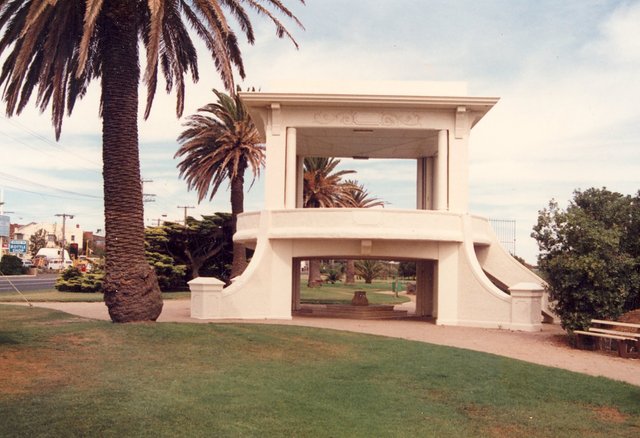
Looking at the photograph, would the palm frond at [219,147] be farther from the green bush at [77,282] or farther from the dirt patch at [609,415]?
the dirt patch at [609,415]

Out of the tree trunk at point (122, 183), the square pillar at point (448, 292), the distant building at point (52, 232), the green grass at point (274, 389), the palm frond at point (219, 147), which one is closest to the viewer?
the green grass at point (274, 389)

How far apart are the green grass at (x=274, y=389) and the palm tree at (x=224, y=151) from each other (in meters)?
21.7

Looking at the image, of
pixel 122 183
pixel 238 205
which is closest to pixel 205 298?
pixel 122 183

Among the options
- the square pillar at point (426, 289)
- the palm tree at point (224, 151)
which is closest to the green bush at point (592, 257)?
the square pillar at point (426, 289)

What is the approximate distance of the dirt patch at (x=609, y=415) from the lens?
35.1 ft

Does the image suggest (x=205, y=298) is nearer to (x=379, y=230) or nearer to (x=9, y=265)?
(x=379, y=230)

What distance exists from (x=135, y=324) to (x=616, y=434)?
11.6m

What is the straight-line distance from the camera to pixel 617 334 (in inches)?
679

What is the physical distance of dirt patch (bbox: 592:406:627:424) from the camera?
10.7m

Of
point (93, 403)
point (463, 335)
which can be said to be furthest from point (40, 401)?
point (463, 335)

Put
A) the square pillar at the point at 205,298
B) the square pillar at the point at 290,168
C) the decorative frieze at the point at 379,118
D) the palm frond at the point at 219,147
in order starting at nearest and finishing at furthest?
the square pillar at the point at 205,298, the decorative frieze at the point at 379,118, the square pillar at the point at 290,168, the palm frond at the point at 219,147

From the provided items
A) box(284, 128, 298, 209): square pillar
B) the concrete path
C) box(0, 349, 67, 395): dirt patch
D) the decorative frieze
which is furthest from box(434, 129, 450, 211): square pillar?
box(0, 349, 67, 395): dirt patch

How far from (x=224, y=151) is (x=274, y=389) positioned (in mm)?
28301

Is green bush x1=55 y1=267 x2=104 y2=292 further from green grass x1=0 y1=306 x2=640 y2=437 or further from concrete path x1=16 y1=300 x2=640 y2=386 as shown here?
green grass x1=0 y1=306 x2=640 y2=437
